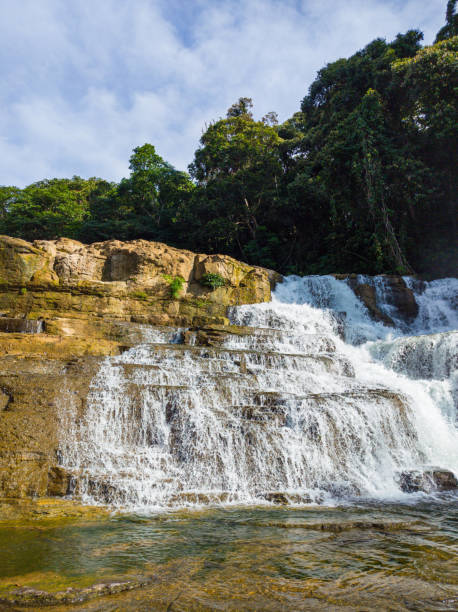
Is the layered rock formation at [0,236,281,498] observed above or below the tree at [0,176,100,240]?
below

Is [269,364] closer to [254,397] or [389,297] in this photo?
[254,397]

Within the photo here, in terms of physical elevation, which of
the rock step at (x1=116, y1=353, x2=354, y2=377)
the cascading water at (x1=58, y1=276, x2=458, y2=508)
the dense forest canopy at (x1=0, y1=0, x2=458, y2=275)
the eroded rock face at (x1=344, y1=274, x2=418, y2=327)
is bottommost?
the cascading water at (x1=58, y1=276, x2=458, y2=508)

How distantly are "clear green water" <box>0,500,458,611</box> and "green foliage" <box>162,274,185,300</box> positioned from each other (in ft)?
34.4

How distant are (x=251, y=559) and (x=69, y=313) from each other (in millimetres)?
11022

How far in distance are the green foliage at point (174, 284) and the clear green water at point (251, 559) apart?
1050 cm

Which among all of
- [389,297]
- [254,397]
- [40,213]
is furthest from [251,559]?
[40,213]

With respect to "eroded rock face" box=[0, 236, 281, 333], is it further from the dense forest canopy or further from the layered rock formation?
the dense forest canopy

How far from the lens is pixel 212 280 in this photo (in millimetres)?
15898

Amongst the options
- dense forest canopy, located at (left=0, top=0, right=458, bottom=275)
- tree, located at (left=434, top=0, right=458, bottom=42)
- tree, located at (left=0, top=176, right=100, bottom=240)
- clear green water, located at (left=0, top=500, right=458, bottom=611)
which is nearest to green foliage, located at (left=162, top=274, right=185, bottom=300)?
clear green water, located at (left=0, top=500, right=458, bottom=611)

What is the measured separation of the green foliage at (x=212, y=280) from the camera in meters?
15.9

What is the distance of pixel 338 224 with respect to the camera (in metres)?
23.5

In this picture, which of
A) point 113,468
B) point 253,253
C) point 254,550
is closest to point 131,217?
point 253,253

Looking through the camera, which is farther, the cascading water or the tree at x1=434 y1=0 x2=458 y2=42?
the tree at x1=434 y1=0 x2=458 y2=42

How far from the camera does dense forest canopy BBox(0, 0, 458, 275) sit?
20.3 meters
